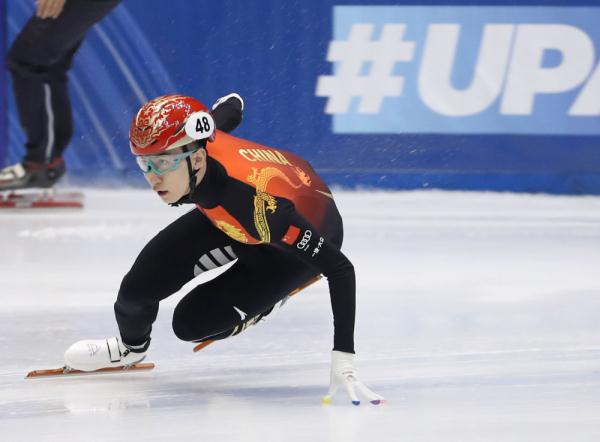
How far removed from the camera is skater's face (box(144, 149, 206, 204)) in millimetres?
2936

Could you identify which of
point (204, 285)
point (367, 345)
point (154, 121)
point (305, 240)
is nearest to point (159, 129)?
point (154, 121)

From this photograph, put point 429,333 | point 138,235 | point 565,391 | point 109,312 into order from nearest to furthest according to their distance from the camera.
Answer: point 565,391 < point 429,333 < point 109,312 < point 138,235

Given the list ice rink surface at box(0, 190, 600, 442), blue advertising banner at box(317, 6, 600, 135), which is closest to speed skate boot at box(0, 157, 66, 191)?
ice rink surface at box(0, 190, 600, 442)

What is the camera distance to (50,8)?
21.1 ft

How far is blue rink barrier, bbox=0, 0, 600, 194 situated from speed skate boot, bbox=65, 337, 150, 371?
3.79m

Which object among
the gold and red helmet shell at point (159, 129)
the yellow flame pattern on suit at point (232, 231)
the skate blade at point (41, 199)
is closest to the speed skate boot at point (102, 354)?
the yellow flame pattern on suit at point (232, 231)

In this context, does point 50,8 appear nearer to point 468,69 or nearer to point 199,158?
point 468,69

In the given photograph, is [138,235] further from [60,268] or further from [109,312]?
[109,312]

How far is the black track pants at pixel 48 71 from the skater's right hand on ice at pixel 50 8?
24 millimetres

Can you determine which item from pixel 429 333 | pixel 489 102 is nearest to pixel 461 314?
pixel 429 333

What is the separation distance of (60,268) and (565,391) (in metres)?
2.43

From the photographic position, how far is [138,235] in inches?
224

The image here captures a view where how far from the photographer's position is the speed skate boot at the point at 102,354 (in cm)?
337

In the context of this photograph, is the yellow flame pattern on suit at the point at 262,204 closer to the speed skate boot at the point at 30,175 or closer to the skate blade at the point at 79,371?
the skate blade at the point at 79,371
